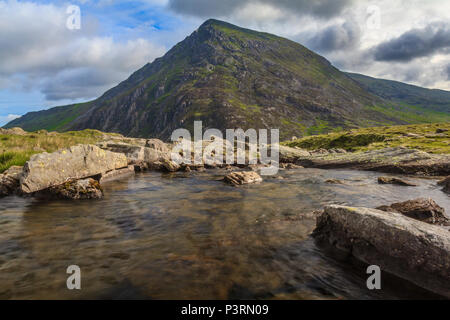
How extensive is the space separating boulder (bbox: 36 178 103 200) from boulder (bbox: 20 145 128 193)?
2.14ft

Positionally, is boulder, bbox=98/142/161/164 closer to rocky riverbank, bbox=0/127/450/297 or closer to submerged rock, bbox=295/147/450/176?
rocky riverbank, bbox=0/127/450/297

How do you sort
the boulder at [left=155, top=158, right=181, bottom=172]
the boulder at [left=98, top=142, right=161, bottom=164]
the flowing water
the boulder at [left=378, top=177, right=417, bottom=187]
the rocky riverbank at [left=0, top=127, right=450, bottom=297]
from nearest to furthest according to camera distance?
the flowing water
the rocky riverbank at [left=0, top=127, right=450, bottom=297]
the boulder at [left=378, top=177, right=417, bottom=187]
the boulder at [left=155, top=158, right=181, bottom=172]
the boulder at [left=98, top=142, right=161, bottom=164]

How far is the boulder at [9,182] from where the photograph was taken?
1429cm

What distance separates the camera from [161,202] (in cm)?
1460

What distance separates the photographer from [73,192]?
14086mm

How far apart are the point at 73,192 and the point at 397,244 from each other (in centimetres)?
1544

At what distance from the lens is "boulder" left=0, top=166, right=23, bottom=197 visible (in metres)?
14.3

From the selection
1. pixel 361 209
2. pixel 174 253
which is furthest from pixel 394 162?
pixel 174 253

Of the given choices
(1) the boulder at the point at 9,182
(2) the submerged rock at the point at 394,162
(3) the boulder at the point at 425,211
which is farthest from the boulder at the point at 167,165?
(3) the boulder at the point at 425,211

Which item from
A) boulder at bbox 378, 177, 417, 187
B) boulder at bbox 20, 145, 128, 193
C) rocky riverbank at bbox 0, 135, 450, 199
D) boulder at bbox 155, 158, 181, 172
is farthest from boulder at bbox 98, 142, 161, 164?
boulder at bbox 378, 177, 417, 187

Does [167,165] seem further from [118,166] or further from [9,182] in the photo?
[9,182]
